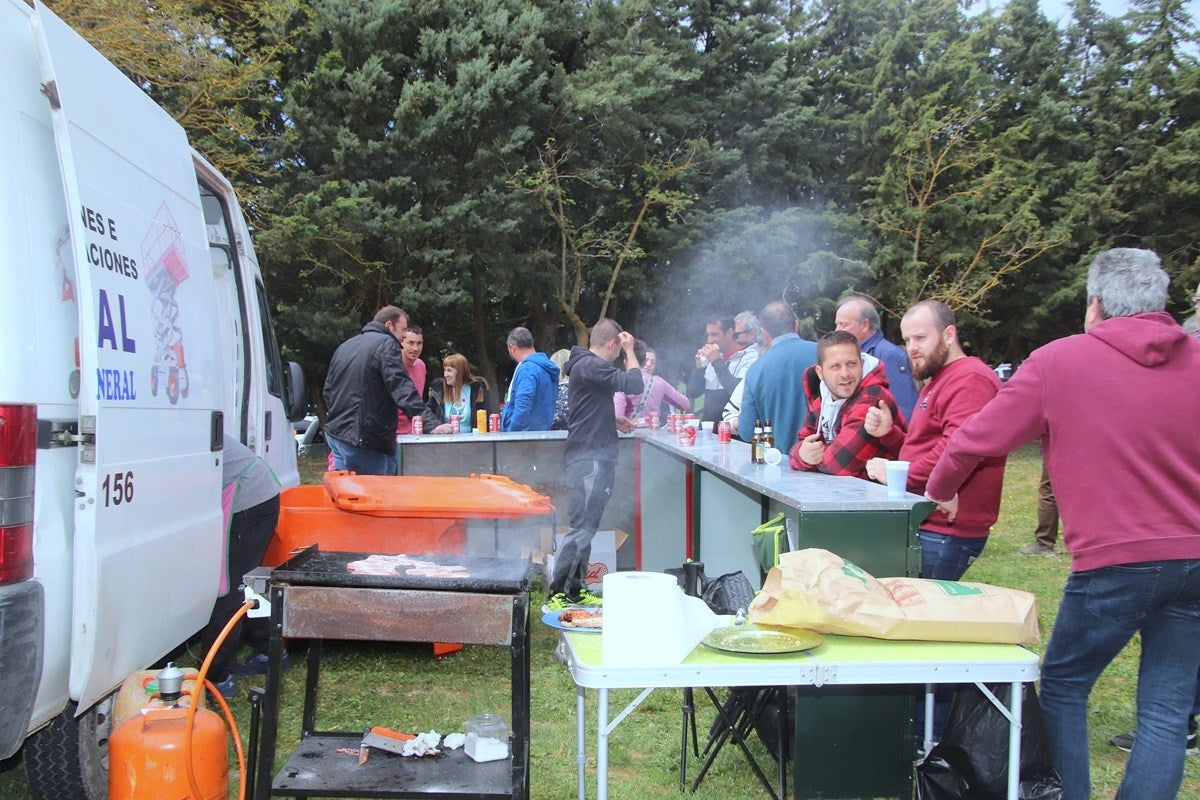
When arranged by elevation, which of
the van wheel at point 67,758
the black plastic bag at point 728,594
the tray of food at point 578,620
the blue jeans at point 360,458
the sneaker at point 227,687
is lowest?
the sneaker at point 227,687

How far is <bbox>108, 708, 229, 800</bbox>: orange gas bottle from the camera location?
2746 mm

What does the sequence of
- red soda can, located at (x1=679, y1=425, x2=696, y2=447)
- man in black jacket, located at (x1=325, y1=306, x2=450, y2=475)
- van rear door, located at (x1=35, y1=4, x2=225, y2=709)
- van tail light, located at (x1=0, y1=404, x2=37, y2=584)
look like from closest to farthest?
van tail light, located at (x1=0, y1=404, x2=37, y2=584) → van rear door, located at (x1=35, y1=4, x2=225, y2=709) → red soda can, located at (x1=679, y1=425, x2=696, y2=447) → man in black jacket, located at (x1=325, y1=306, x2=450, y2=475)

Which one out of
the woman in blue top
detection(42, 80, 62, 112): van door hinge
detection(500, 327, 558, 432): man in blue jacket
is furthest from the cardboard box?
detection(42, 80, 62, 112): van door hinge

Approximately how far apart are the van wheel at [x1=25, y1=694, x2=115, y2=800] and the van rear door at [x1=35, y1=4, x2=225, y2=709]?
273 mm

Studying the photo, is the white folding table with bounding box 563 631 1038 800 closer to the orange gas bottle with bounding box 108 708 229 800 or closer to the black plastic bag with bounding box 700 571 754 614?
the black plastic bag with bounding box 700 571 754 614

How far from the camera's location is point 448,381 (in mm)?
8398

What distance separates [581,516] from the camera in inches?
252

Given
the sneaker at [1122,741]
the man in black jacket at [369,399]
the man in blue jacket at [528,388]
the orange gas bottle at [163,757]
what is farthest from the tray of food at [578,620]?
the man in blue jacket at [528,388]

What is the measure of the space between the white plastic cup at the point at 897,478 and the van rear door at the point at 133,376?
2445 mm

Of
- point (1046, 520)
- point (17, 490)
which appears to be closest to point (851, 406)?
point (17, 490)

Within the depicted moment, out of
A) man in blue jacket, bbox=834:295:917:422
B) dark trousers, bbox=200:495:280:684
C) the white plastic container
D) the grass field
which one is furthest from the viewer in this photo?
man in blue jacket, bbox=834:295:917:422

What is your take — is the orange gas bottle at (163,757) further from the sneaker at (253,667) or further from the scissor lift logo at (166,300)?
the sneaker at (253,667)

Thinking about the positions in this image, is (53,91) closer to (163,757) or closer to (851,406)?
(163,757)

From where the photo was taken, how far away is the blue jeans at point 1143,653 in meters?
2.62
